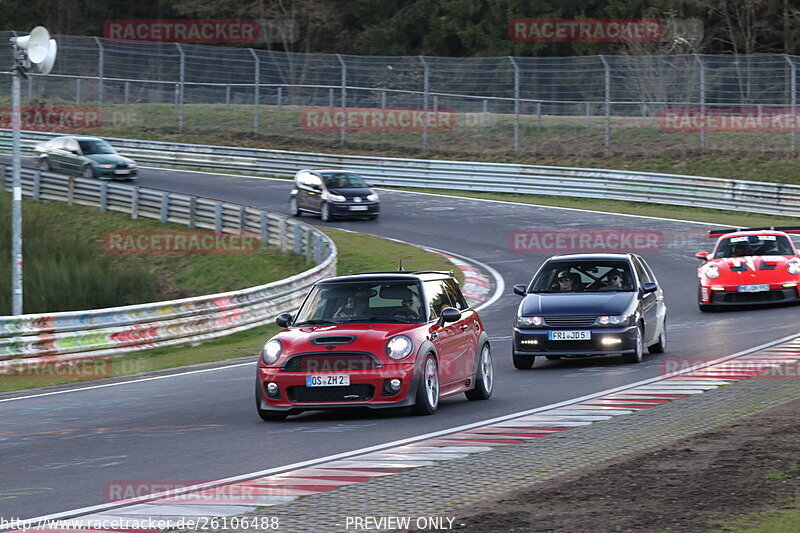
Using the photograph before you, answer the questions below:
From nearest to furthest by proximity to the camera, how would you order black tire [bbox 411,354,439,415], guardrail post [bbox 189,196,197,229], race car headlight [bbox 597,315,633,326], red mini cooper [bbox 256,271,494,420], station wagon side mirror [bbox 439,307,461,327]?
1. red mini cooper [bbox 256,271,494,420]
2. black tire [bbox 411,354,439,415]
3. station wagon side mirror [bbox 439,307,461,327]
4. race car headlight [bbox 597,315,633,326]
5. guardrail post [bbox 189,196,197,229]

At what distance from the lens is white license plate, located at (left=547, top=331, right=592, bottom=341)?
15992 millimetres

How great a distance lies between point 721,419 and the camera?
36.6 feet

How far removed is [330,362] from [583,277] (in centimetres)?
626

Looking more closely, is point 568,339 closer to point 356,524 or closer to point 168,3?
point 356,524

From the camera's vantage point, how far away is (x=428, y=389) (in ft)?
39.5

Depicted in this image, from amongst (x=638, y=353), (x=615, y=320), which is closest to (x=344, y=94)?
(x=638, y=353)

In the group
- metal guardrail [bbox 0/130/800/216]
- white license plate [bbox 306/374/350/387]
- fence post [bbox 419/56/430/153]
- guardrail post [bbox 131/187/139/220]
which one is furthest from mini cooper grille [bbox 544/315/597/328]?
fence post [bbox 419/56/430/153]

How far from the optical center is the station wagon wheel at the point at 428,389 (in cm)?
1188

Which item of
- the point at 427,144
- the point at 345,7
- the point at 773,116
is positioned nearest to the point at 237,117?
the point at 427,144

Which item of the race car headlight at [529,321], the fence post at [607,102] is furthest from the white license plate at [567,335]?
the fence post at [607,102]

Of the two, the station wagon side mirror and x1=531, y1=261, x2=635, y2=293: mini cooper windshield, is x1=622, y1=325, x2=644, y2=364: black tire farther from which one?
Answer: the station wagon side mirror

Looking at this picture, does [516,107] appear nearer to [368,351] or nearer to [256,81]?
[256,81]

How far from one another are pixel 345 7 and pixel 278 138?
30.5m

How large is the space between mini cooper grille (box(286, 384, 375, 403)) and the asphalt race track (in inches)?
9.5
